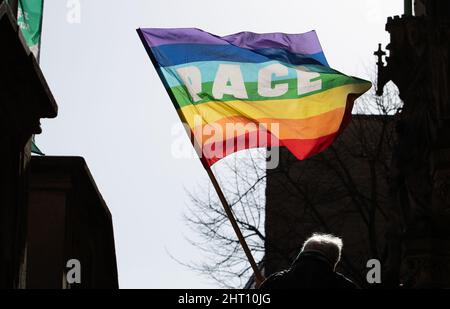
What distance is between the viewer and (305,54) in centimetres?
1830

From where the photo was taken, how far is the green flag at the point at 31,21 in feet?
69.7

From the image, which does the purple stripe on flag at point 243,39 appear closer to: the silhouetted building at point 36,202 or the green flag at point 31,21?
the silhouetted building at point 36,202

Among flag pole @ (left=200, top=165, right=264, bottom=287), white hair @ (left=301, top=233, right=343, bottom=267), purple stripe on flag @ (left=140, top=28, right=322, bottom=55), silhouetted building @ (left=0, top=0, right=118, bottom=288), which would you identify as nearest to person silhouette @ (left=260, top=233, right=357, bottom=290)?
white hair @ (left=301, top=233, right=343, bottom=267)

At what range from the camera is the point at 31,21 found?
70.6ft

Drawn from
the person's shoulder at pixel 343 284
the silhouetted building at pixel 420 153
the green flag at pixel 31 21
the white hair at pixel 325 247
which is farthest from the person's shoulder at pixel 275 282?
the green flag at pixel 31 21

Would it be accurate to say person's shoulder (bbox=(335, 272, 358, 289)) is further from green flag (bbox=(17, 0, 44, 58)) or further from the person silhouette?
green flag (bbox=(17, 0, 44, 58))

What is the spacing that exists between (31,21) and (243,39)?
13.0 ft

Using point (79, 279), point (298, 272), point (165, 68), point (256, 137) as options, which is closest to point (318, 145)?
point (256, 137)

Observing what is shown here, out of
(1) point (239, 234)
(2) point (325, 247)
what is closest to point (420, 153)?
(1) point (239, 234)

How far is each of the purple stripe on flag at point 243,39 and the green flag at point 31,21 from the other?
10.4 ft

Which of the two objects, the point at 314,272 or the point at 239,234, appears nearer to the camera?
the point at 314,272

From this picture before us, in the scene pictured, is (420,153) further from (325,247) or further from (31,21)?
(325,247)
